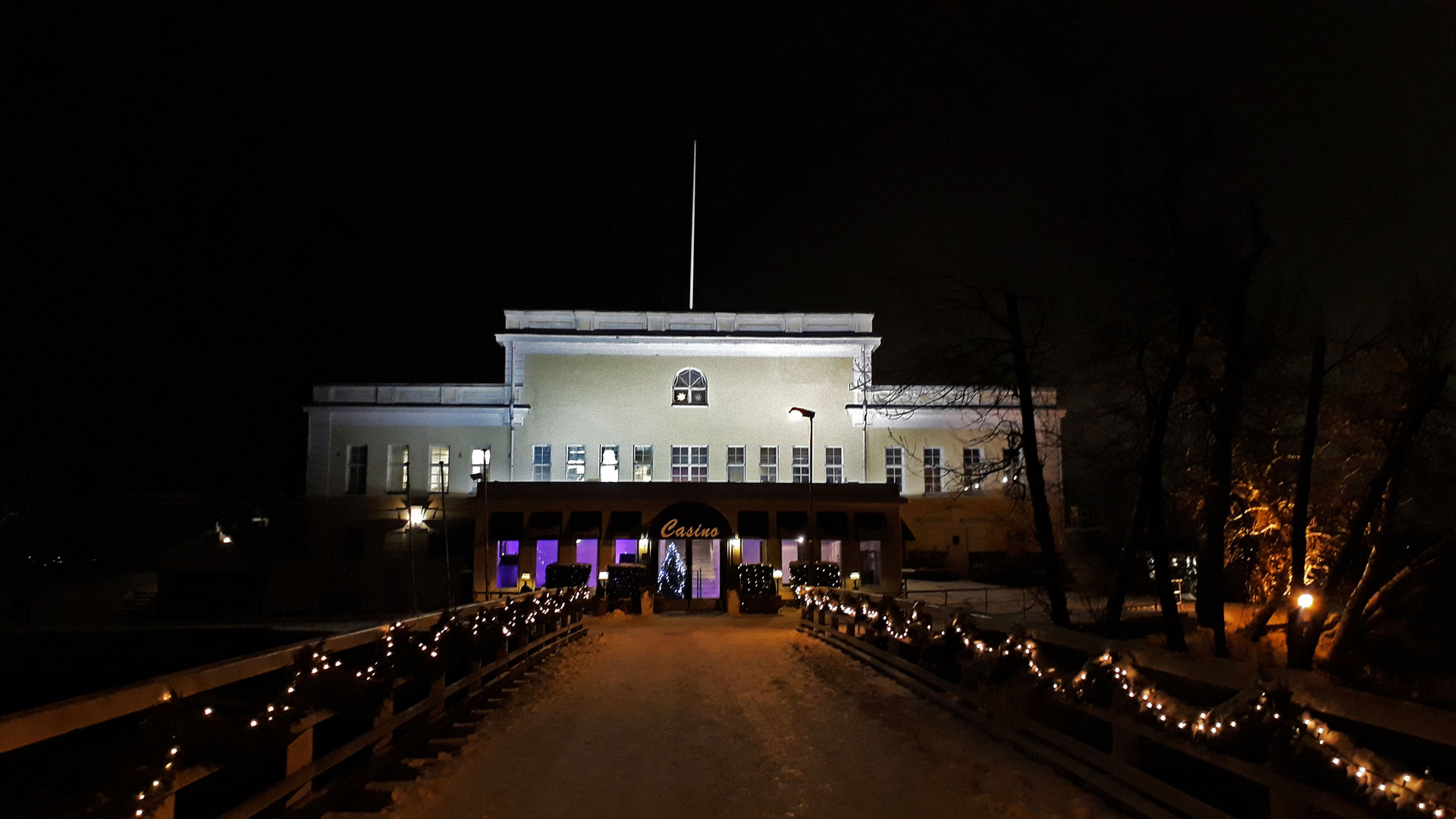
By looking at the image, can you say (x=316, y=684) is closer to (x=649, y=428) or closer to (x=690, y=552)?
(x=690, y=552)

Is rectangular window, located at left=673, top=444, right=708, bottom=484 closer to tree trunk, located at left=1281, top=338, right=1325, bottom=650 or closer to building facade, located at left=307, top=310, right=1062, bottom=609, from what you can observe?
building facade, located at left=307, top=310, right=1062, bottom=609

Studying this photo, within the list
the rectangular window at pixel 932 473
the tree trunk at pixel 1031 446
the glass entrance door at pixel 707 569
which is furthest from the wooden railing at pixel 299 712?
the rectangular window at pixel 932 473

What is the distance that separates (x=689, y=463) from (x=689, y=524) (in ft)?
28.2

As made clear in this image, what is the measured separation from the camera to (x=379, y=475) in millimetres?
42375

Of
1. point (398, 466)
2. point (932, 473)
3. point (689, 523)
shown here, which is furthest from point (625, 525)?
point (932, 473)

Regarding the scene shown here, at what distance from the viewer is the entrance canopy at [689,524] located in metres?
33.5

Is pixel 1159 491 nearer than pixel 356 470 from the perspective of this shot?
Yes

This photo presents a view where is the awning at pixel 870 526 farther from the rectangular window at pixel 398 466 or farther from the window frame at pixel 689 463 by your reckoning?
the rectangular window at pixel 398 466

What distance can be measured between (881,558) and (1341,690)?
31329mm

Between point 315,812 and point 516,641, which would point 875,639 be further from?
point 315,812

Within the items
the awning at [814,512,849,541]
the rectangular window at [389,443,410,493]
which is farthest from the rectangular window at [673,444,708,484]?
the rectangular window at [389,443,410,493]

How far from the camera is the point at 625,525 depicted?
3616cm

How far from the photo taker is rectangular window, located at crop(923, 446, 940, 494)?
4309cm

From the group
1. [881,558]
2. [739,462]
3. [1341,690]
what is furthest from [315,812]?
[739,462]
